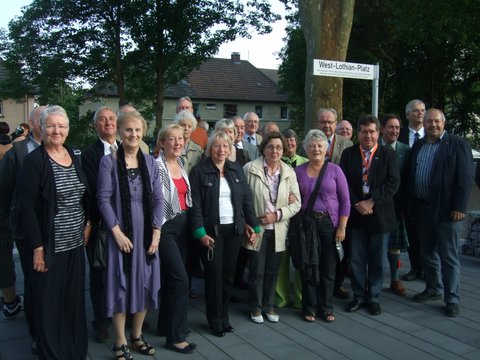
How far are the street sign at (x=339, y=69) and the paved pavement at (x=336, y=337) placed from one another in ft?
10.7

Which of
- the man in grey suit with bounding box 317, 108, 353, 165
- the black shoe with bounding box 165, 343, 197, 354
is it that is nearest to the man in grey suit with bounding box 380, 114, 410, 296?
the man in grey suit with bounding box 317, 108, 353, 165

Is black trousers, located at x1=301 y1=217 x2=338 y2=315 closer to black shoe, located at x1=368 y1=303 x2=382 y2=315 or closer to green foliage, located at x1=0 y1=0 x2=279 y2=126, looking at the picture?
black shoe, located at x1=368 y1=303 x2=382 y2=315

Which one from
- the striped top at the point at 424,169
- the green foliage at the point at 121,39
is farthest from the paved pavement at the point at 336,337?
the green foliage at the point at 121,39

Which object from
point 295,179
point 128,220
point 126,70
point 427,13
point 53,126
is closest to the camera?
point 53,126

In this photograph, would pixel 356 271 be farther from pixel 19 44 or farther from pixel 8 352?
pixel 19 44

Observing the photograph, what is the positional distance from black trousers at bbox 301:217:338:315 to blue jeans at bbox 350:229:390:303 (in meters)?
0.38

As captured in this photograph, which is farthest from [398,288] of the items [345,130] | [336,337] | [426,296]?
[345,130]

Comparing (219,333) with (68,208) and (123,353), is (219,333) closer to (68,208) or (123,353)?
(123,353)

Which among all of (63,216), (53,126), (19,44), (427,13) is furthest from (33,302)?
(19,44)

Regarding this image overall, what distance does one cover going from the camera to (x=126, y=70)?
67.4 ft

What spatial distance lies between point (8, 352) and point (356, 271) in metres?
3.44

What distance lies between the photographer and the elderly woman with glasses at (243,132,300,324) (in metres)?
4.61

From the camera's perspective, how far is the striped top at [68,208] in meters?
3.45

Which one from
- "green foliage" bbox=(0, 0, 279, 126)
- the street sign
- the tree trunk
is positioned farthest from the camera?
"green foliage" bbox=(0, 0, 279, 126)
